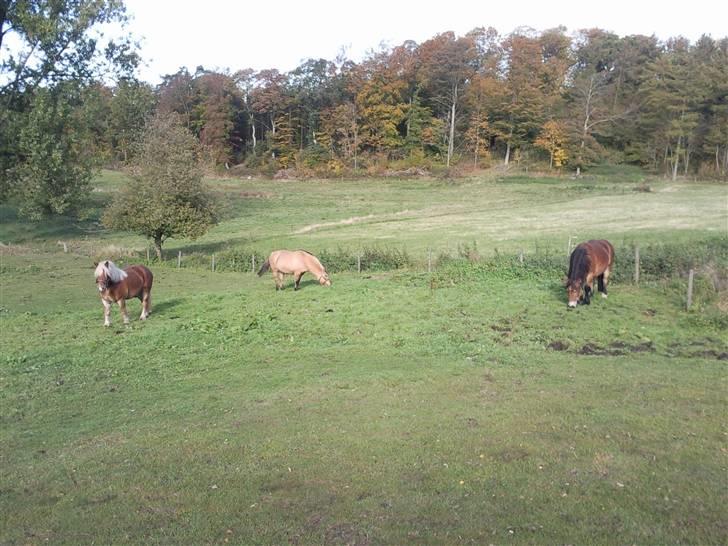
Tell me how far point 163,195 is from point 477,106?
59.2 meters

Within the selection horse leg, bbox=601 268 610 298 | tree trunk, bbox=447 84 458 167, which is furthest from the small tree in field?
tree trunk, bbox=447 84 458 167

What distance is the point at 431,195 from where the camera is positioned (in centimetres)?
6200

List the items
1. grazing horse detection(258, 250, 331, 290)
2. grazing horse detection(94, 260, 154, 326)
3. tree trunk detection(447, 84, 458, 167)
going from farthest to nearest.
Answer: tree trunk detection(447, 84, 458, 167) → grazing horse detection(258, 250, 331, 290) → grazing horse detection(94, 260, 154, 326)

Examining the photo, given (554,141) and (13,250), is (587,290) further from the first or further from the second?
(554,141)

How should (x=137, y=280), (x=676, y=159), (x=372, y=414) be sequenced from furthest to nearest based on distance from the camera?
(x=676, y=159), (x=137, y=280), (x=372, y=414)

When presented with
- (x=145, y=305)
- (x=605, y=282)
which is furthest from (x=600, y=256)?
(x=145, y=305)

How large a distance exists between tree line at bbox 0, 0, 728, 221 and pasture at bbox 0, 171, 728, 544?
44876 millimetres

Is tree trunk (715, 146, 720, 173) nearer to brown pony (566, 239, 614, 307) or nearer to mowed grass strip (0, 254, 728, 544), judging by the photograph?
brown pony (566, 239, 614, 307)

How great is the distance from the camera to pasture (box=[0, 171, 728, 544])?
5.46 metres

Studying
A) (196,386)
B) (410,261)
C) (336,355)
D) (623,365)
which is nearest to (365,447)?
(196,386)

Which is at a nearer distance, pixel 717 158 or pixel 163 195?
pixel 163 195

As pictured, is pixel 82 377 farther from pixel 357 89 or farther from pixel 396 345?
pixel 357 89

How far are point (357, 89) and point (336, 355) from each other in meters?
81.8

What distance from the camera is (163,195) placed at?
1331 inches
